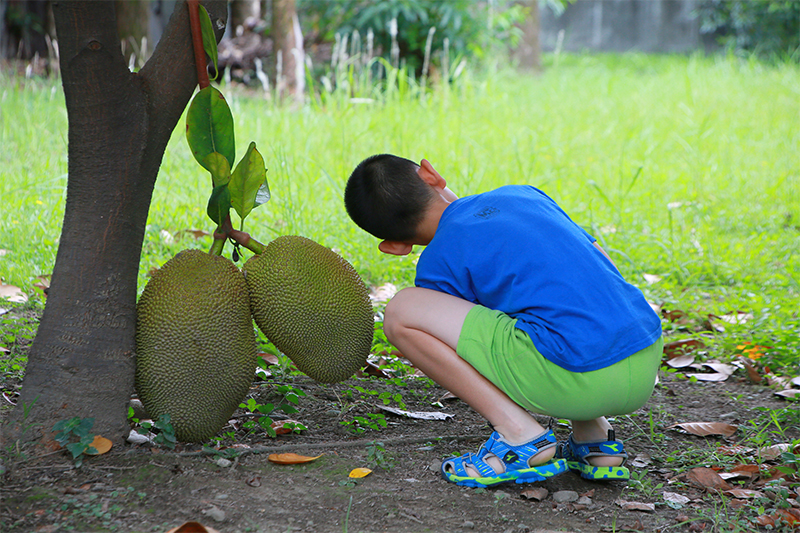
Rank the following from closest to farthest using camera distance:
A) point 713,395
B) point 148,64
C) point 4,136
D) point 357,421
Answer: point 148,64 → point 357,421 → point 713,395 → point 4,136

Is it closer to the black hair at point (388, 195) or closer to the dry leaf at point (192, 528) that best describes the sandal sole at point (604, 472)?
the black hair at point (388, 195)

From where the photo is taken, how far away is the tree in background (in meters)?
A: 9.84

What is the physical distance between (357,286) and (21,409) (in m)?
0.73

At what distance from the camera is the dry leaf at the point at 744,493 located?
4.88 ft

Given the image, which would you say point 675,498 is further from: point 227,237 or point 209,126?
point 209,126

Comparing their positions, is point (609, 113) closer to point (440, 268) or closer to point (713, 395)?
point (713, 395)

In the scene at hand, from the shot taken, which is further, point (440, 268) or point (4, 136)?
point (4, 136)

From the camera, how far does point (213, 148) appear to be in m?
1.58

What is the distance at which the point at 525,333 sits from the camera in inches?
59.6

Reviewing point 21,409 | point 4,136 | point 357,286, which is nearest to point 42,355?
point 21,409

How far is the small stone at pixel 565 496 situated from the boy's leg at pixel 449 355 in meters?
0.08

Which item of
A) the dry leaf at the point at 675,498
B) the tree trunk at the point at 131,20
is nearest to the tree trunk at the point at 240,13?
the tree trunk at the point at 131,20

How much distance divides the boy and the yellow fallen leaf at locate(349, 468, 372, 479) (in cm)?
17

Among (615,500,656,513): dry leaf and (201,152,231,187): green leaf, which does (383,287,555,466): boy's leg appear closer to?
(615,500,656,513): dry leaf
